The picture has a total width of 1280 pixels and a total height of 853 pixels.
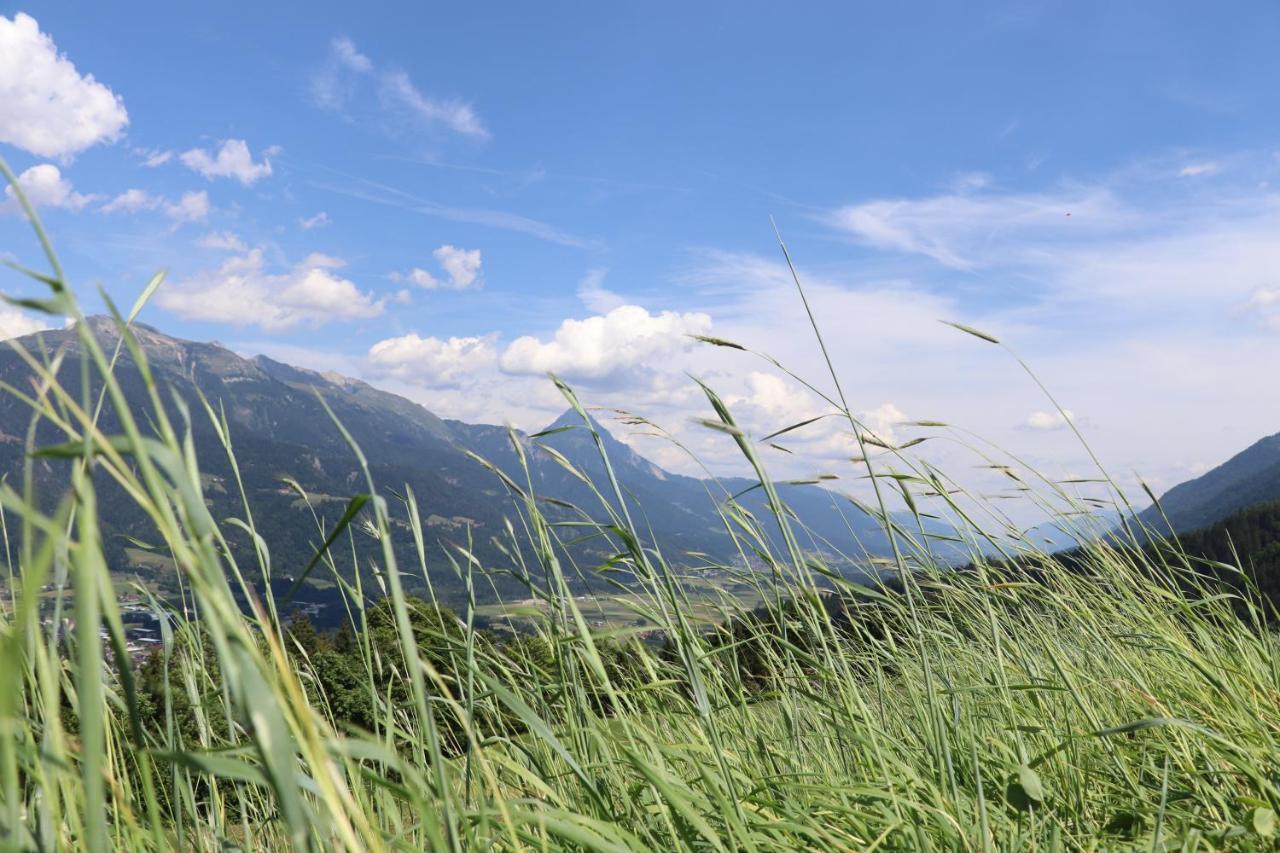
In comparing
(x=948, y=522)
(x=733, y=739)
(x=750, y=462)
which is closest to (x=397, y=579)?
(x=750, y=462)

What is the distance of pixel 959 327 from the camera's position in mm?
2461

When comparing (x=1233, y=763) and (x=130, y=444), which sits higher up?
(x=130, y=444)

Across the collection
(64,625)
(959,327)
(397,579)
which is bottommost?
(64,625)

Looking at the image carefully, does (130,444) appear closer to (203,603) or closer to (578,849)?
(203,603)

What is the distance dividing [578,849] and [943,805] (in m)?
0.68

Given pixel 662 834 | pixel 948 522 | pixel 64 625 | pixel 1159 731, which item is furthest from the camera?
pixel 948 522

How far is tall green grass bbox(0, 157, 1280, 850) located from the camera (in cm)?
63

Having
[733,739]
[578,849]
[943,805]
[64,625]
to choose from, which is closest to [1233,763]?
[943,805]

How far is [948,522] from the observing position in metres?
2.67

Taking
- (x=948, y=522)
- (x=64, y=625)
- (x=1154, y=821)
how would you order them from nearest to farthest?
(x=64, y=625) < (x=1154, y=821) < (x=948, y=522)

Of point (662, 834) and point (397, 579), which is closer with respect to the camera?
point (397, 579)

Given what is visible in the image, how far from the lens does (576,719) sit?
176cm

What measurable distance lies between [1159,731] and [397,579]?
197 centimetres

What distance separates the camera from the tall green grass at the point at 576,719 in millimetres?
627
